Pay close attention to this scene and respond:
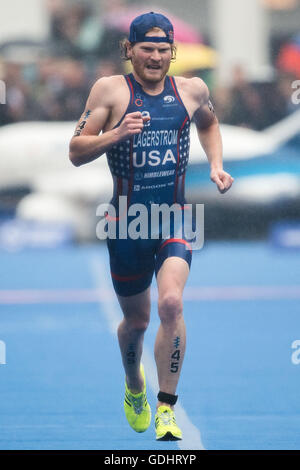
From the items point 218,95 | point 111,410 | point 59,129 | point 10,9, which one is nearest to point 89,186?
point 59,129

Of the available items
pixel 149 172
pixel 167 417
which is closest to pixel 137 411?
pixel 167 417

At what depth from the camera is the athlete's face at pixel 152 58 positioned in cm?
658

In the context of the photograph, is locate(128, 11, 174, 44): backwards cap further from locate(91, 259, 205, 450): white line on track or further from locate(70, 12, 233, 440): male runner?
locate(91, 259, 205, 450): white line on track

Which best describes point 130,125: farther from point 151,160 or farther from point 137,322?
point 137,322

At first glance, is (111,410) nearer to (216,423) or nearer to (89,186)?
(216,423)

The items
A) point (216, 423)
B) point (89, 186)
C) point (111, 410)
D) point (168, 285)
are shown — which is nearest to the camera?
point (168, 285)

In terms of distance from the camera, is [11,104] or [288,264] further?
[11,104]

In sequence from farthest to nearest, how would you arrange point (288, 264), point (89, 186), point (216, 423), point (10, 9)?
point (10, 9)
point (89, 186)
point (288, 264)
point (216, 423)

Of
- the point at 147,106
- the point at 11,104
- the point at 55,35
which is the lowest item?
the point at 147,106

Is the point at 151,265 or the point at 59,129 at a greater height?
the point at 59,129

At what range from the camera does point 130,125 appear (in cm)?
627

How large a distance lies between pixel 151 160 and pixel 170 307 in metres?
0.82

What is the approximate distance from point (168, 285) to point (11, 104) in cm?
1081

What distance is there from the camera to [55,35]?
19.3 m
